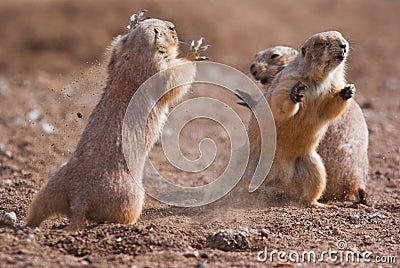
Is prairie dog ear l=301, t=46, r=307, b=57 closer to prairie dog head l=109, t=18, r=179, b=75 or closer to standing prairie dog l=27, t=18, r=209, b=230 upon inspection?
standing prairie dog l=27, t=18, r=209, b=230

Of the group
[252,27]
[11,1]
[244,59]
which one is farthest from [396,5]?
[11,1]

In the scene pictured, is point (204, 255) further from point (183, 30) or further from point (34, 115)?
point (183, 30)

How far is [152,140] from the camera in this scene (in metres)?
7.54

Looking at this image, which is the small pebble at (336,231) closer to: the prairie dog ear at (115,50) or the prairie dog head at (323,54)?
the prairie dog head at (323,54)

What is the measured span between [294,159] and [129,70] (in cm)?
252

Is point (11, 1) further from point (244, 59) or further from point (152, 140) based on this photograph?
point (152, 140)

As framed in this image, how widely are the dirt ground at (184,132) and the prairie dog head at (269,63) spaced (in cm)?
144

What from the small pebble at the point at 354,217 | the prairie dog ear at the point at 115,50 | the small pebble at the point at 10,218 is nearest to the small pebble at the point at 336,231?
the small pebble at the point at 354,217

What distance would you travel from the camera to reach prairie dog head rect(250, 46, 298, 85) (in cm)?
1002

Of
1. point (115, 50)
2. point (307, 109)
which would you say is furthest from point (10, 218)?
point (307, 109)

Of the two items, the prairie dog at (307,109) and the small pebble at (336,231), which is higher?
the prairie dog at (307,109)

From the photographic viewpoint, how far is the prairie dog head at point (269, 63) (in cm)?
1002

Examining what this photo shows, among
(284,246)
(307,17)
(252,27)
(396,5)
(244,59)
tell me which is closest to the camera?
(284,246)

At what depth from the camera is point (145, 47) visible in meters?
7.59
